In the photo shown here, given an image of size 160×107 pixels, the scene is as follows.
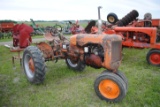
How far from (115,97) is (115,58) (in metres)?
0.75

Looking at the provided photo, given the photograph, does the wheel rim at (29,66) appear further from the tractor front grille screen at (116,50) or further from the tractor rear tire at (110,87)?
the tractor front grille screen at (116,50)

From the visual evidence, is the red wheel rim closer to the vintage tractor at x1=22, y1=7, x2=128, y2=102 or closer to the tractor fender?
the vintage tractor at x1=22, y1=7, x2=128, y2=102

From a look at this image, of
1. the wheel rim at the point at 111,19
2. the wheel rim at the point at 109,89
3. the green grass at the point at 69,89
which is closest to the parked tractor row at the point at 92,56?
the wheel rim at the point at 109,89

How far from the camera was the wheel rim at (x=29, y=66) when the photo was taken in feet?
16.1

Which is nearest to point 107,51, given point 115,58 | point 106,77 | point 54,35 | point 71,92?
point 115,58

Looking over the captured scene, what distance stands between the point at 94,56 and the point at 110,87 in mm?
814

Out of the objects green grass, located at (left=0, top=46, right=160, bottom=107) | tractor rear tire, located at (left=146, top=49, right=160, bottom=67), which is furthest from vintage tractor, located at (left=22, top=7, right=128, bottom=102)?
tractor rear tire, located at (left=146, top=49, right=160, bottom=67)

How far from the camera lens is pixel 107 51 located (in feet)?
13.1

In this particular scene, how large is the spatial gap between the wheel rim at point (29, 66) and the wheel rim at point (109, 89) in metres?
1.78

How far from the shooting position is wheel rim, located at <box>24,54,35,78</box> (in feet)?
16.1

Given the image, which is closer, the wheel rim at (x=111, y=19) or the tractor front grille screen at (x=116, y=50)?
the tractor front grille screen at (x=116, y=50)

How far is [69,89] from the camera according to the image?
4.58 m

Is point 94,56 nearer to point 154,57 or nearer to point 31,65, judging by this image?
point 31,65

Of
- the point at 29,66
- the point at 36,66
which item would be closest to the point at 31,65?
the point at 29,66
